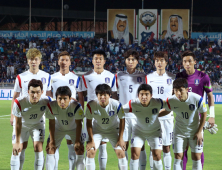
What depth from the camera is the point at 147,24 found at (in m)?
29.6

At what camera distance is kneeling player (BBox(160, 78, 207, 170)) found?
483 centimetres

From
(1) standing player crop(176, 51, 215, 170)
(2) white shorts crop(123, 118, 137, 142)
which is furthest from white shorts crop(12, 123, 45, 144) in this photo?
(1) standing player crop(176, 51, 215, 170)

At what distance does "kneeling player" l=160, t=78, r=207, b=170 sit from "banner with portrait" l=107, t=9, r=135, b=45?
83.9 feet

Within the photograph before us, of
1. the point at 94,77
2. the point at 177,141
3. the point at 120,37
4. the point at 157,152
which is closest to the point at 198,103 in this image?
the point at 177,141

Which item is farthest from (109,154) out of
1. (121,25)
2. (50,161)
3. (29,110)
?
(121,25)

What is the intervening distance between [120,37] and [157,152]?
85.7ft

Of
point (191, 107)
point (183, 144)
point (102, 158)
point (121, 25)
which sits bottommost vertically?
point (102, 158)

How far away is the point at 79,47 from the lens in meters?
30.9

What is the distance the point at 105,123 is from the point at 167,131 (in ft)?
3.73

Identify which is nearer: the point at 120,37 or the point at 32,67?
the point at 32,67

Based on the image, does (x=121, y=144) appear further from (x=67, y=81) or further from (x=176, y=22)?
(x=176, y=22)

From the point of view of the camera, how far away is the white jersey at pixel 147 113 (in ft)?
16.3

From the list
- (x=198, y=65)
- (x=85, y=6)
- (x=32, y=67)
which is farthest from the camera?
(x=85, y=6)

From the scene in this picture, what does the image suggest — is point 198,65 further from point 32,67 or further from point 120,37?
point 32,67
